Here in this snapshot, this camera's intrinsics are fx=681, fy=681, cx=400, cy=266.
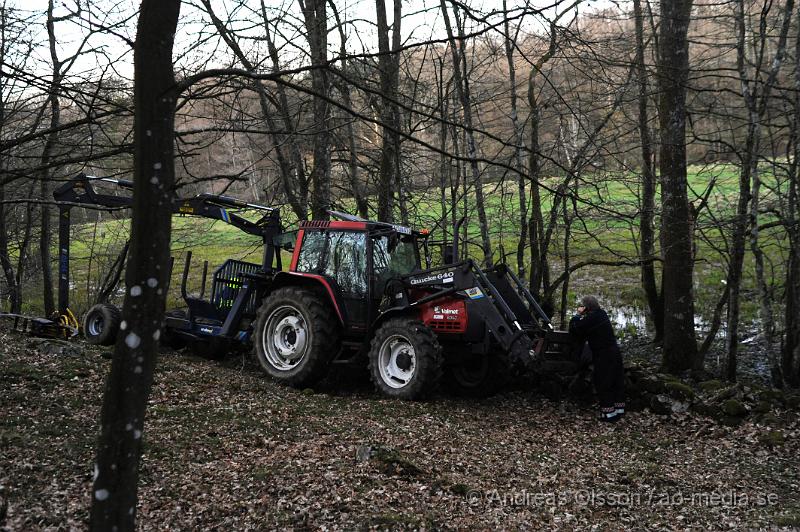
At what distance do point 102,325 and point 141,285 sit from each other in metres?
9.17

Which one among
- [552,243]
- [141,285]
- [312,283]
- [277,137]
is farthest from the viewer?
[552,243]

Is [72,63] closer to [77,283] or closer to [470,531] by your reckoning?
[470,531]

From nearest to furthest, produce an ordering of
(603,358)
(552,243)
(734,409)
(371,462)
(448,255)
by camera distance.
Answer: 1. (371,462)
2. (734,409)
3. (603,358)
4. (448,255)
5. (552,243)

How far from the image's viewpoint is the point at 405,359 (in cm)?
923

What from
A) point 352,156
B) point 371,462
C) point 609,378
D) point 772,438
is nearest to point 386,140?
point 352,156

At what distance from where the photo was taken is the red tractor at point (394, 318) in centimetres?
884

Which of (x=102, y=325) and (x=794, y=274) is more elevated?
(x=794, y=274)

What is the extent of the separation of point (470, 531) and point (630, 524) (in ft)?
4.39

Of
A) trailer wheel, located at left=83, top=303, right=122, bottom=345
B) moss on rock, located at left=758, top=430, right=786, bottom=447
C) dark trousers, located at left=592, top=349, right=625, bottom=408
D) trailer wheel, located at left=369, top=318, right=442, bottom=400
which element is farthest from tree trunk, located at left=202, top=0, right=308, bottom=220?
moss on rock, located at left=758, top=430, right=786, bottom=447

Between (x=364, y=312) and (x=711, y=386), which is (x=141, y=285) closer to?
(x=364, y=312)

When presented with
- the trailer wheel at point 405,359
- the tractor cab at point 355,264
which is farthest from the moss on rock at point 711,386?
the tractor cab at point 355,264

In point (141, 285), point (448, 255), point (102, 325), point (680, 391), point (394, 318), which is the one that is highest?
point (448, 255)

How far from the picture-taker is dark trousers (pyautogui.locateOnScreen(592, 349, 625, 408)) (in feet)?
28.1

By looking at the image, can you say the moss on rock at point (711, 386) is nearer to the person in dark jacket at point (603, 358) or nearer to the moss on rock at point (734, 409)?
the moss on rock at point (734, 409)
